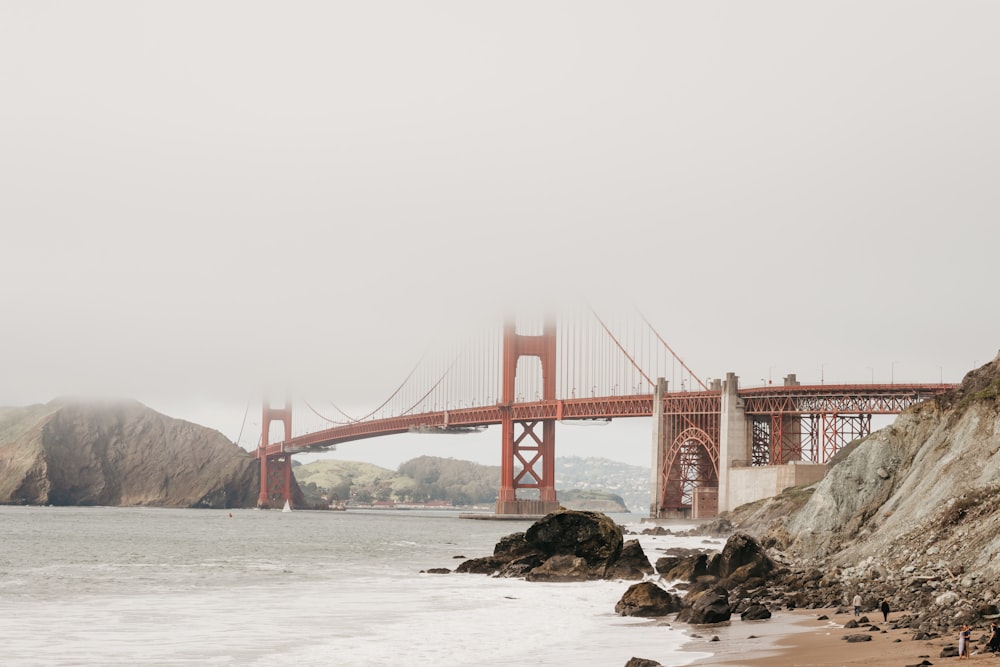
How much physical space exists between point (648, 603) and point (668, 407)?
69762 mm

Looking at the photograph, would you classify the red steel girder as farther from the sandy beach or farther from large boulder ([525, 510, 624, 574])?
the sandy beach

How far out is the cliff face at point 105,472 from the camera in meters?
187

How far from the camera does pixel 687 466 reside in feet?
325

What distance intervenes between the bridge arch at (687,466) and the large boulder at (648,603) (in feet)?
205

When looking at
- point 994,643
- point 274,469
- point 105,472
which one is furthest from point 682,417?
point 105,472

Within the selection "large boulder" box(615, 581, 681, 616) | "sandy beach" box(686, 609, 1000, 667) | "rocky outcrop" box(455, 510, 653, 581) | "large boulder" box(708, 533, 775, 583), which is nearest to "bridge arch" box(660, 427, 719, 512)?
"rocky outcrop" box(455, 510, 653, 581)

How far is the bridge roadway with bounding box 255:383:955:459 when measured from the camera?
80562mm

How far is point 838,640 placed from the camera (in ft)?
72.0

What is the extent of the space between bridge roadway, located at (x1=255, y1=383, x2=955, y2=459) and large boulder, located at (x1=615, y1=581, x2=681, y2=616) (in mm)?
37293

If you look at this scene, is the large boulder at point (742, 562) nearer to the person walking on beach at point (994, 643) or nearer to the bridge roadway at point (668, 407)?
the person walking on beach at point (994, 643)

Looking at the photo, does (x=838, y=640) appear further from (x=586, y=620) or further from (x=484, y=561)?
(x=484, y=561)

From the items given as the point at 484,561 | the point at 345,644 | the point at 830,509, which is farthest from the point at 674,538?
the point at 345,644

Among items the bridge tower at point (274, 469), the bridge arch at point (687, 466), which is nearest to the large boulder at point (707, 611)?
the bridge arch at point (687, 466)

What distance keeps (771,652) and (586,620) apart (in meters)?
8.37
